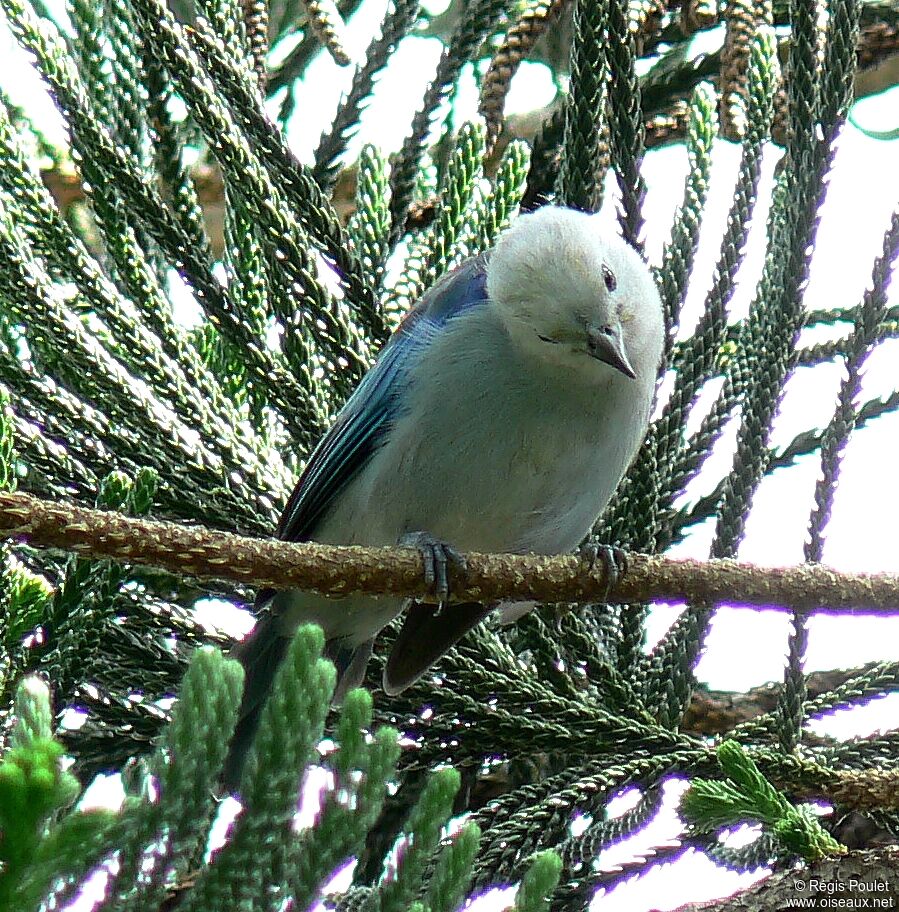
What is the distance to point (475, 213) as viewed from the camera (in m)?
3.52

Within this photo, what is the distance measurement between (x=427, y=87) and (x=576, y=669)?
5.87ft

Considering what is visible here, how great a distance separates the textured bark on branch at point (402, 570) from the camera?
1.72 m

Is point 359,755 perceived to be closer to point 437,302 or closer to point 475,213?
point 437,302

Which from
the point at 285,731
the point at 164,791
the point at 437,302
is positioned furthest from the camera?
the point at 437,302

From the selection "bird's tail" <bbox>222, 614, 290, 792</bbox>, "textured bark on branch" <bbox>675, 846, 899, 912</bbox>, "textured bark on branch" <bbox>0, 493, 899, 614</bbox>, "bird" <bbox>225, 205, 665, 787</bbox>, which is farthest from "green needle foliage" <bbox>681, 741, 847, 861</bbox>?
"bird's tail" <bbox>222, 614, 290, 792</bbox>

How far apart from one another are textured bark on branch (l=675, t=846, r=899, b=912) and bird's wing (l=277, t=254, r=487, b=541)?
1.59 metres

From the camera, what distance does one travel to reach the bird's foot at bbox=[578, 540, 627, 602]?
221cm

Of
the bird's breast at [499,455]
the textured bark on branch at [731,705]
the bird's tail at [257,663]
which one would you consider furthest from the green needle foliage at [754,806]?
the bird's tail at [257,663]

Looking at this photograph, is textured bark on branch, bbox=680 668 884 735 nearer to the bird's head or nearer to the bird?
the bird

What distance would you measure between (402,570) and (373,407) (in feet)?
4.27

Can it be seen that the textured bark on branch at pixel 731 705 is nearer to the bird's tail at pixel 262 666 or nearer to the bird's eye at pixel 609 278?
the bird's tail at pixel 262 666

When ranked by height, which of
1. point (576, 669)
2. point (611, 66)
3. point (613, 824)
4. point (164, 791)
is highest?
point (611, 66)

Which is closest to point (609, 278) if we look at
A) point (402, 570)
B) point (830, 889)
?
point (402, 570)

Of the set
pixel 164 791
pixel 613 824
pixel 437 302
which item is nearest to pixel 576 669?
pixel 613 824
